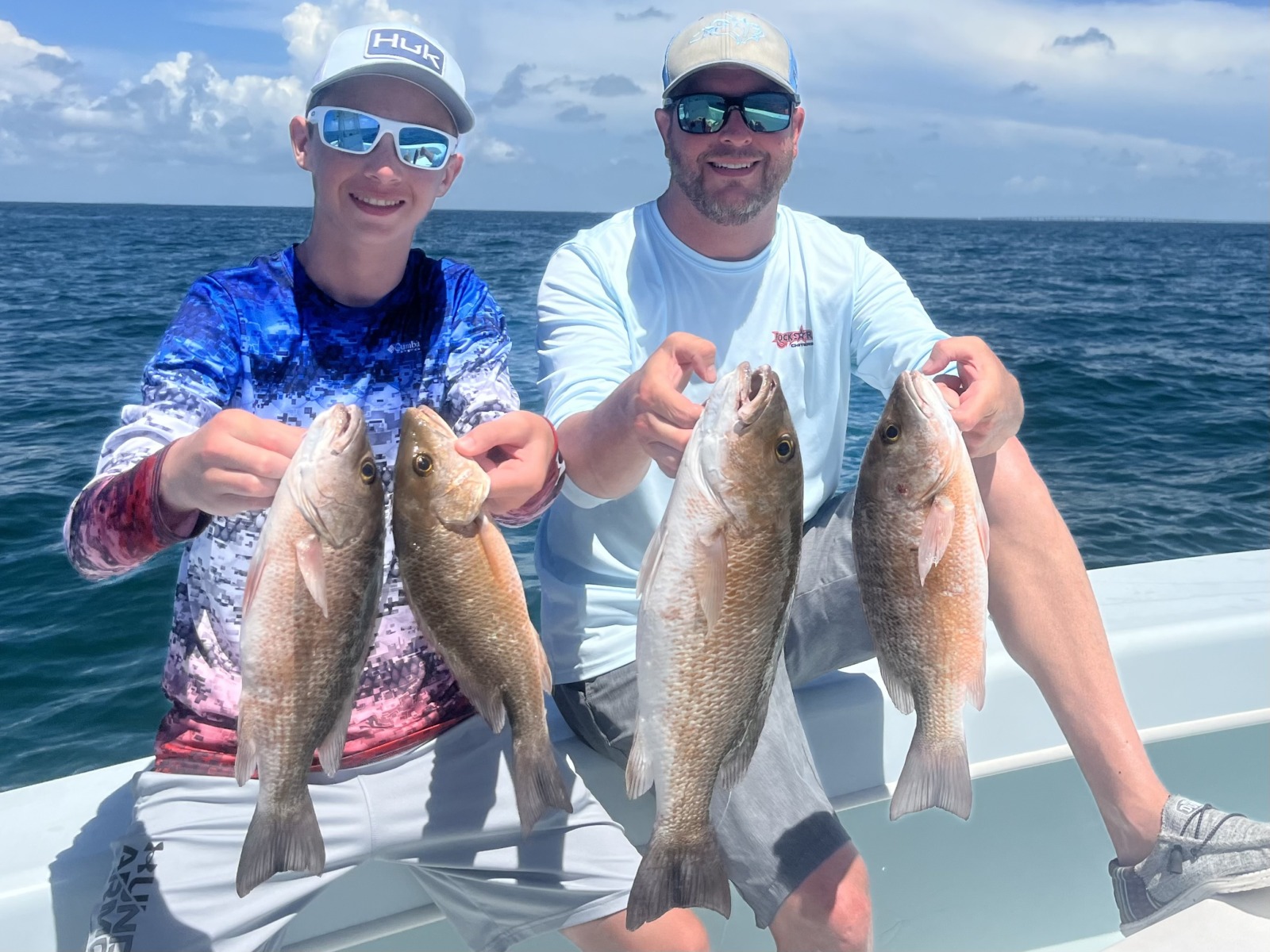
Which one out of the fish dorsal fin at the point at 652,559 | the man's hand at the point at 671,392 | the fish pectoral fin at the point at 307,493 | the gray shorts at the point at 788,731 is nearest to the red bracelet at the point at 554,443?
the man's hand at the point at 671,392

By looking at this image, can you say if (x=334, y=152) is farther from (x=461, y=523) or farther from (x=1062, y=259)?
(x=1062, y=259)

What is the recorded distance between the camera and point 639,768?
220cm

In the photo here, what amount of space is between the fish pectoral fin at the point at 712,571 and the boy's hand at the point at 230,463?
80cm

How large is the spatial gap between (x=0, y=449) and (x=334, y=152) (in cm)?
1018

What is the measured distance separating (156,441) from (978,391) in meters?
1.82

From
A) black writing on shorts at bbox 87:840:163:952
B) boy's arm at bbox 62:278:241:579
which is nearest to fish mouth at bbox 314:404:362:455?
boy's arm at bbox 62:278:241:579

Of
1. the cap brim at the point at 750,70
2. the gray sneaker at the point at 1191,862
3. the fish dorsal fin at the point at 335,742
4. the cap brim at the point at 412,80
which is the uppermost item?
the cap brim at the point at 750,70

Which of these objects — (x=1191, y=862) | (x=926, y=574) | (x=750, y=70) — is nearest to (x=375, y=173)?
(x=750, y=70)

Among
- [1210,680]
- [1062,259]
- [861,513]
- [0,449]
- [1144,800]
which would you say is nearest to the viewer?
[861,513]

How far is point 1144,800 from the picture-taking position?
106 inches

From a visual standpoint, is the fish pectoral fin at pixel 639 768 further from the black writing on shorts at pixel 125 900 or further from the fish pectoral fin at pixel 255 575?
the black writing on shorts at pixel 125 900

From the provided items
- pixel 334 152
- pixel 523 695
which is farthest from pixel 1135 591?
pixel 334 152

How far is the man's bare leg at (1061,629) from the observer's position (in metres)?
2.74

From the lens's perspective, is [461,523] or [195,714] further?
[195,714]
